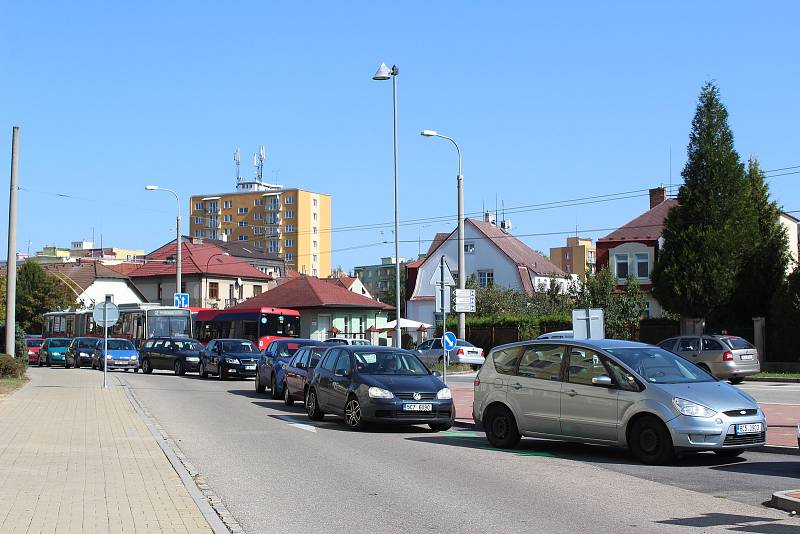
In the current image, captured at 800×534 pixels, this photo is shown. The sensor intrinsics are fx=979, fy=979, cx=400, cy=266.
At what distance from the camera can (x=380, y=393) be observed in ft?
56.1

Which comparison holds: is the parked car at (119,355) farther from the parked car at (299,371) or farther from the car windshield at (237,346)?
the parked car at (299,371)

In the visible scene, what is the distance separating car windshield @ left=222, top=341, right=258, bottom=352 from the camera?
3681 centimetres

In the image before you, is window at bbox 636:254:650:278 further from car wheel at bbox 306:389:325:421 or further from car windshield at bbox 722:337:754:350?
car wheel at bbox 306:389:325:421

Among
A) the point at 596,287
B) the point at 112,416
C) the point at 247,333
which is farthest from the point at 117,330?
the point at 112,416

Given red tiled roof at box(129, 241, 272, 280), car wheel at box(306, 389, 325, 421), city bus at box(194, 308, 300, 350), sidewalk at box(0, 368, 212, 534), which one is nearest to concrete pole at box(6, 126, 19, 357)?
sidewalk at box(0, 368, 212, 534)

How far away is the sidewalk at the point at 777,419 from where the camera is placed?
14648mm

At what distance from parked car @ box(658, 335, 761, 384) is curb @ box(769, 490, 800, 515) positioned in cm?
2290

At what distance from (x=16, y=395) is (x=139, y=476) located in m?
14.6

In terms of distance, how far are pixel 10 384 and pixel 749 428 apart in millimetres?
21347

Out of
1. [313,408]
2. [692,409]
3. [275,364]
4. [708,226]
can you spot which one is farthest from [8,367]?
[708,226]

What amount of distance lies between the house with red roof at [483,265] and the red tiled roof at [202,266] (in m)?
16.6

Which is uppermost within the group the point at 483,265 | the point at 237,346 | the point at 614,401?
the point at 483,265

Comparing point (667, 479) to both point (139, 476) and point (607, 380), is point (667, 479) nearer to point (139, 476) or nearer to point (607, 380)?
point (607, 380)

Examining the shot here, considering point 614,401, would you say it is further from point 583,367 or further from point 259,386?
point 259,386
